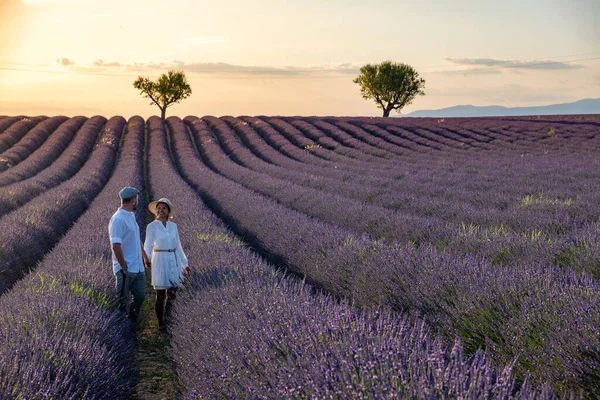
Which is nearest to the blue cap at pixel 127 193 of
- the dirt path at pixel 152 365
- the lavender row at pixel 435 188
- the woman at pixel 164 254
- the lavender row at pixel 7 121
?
the woman at pixel 164 254

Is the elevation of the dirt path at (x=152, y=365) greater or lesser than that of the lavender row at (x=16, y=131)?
lesser

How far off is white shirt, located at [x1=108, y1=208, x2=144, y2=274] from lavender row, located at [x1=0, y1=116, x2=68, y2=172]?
644 inches

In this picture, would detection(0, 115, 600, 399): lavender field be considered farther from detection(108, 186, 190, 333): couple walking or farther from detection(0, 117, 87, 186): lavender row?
detection(0, 117, 87, 186): lavender row

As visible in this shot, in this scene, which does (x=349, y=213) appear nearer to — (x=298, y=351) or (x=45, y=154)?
(x=298, y=351)

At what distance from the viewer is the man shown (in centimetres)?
473

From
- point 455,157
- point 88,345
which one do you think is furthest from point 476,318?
point 455,157

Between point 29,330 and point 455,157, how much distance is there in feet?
63.0

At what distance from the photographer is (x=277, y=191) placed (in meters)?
12.2

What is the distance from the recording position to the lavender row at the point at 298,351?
1.91 meters

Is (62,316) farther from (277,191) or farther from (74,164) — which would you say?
(74,164)

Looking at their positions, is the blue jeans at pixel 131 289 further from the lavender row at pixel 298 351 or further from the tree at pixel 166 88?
the tree at pixel 166 88

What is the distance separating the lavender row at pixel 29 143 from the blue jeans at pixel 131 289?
16287 mm

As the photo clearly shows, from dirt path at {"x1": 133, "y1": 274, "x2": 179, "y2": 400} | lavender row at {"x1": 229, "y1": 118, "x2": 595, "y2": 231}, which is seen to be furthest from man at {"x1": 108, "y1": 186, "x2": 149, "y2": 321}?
lavender row at {"x1": 229, "y1": 118, "x2": 595, "y2": 231}

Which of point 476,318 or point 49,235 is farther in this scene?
point 49,235
